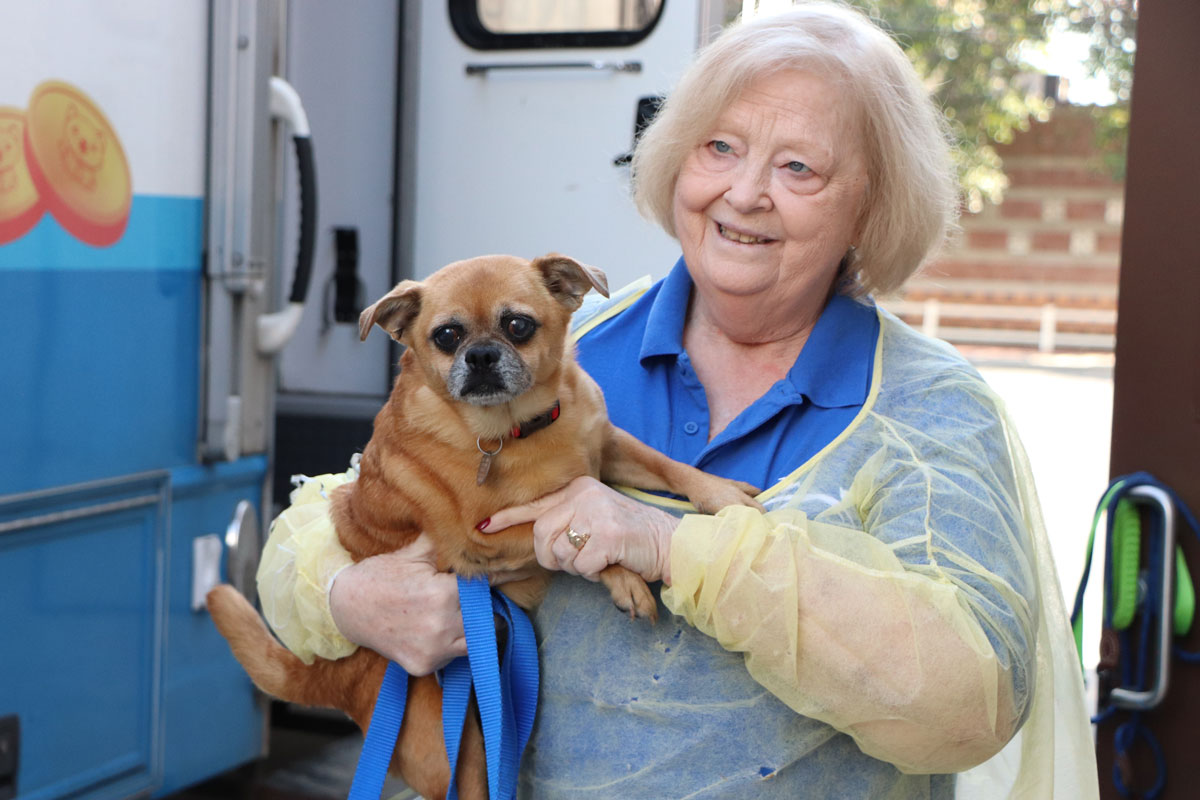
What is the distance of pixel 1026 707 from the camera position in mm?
1634

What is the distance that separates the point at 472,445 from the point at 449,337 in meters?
0.17

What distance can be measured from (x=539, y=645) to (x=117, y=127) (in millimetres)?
1630

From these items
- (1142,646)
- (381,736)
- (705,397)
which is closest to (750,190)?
(705,397)

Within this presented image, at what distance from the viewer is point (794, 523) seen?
161cm

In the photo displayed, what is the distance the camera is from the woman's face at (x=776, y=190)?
71.5 inches

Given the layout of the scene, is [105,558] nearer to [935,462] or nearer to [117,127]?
[117,127]

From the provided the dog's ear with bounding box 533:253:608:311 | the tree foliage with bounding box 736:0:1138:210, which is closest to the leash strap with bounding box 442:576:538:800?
the dog's ear with bounding box 533:253:608:311

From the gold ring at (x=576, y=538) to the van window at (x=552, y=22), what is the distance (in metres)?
2.35

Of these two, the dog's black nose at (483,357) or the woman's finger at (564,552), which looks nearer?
the woman's finger at (564,552)

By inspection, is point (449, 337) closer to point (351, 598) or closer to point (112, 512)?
point (351, 598)

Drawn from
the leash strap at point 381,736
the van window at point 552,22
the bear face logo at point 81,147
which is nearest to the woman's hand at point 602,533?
the leash strap at point 381,736

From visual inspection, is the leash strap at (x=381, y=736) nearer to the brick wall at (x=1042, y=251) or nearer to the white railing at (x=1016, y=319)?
the white railing at (x=1016, y=319)

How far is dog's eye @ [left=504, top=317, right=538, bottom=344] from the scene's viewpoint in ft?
6.37

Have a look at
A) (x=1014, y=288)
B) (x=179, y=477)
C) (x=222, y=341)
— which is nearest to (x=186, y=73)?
(x=222, y=341)
